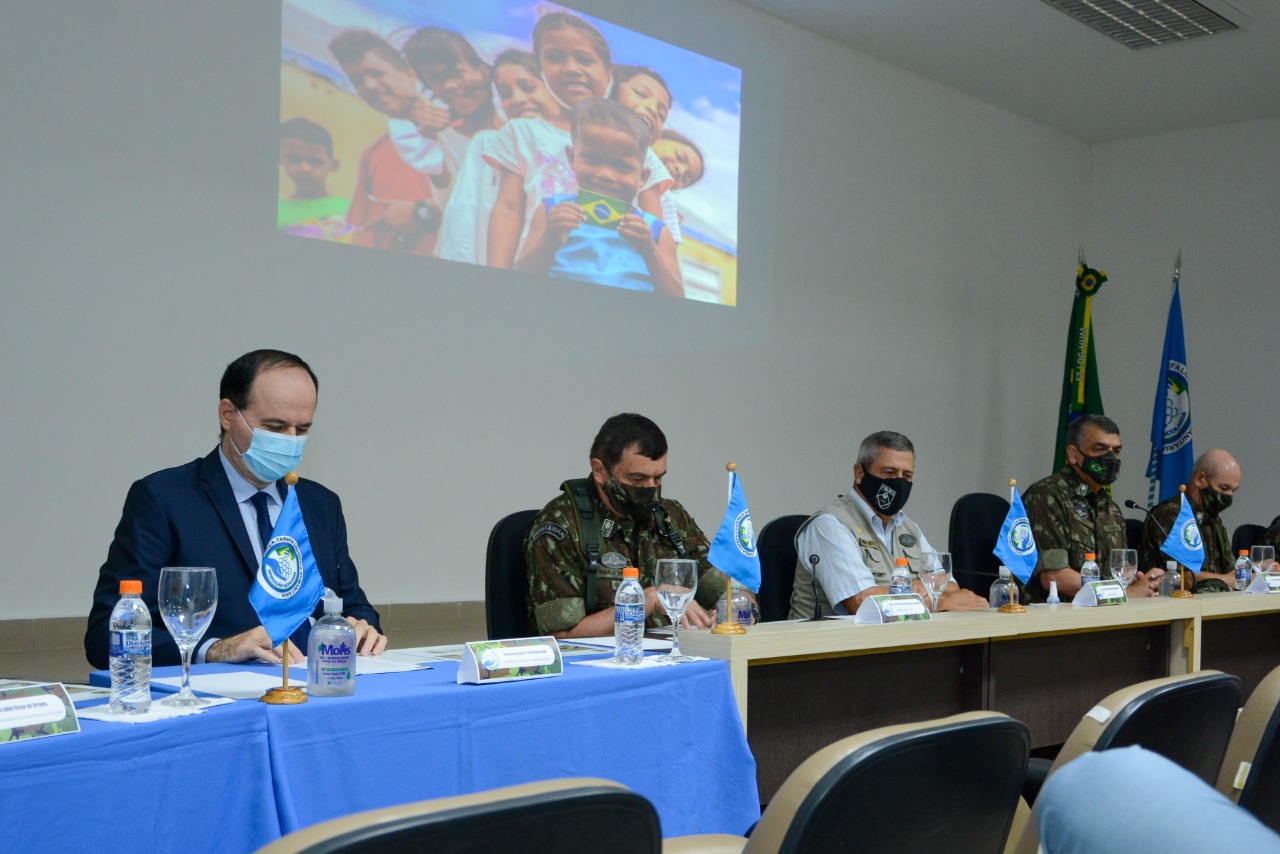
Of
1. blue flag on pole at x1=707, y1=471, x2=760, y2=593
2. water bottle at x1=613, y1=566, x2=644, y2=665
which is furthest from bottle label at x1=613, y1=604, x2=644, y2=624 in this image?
blue flag on pole at x1=707, y1=471, x2=760, y2=593

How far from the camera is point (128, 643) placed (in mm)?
1609

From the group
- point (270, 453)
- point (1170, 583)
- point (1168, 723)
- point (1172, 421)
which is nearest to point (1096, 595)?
point (1170, 583)

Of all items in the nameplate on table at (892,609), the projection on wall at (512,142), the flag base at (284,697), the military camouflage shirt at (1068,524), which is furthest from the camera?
the projection on wall at (512,142)

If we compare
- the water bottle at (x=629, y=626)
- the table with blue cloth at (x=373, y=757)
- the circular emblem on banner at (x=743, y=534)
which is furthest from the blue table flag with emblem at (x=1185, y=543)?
the water bottle at (x=629, y=626)

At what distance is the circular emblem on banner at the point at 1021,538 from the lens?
318 centimetres

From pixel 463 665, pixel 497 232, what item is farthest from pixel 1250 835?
pixel 497 232

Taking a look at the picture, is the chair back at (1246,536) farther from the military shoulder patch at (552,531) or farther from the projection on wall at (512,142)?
the military shoulder patch at (552,531)

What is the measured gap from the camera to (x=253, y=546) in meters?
2.36

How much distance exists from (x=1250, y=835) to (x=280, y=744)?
1.30m

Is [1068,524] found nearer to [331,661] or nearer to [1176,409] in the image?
[331,661]

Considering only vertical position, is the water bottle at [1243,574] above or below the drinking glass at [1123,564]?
below

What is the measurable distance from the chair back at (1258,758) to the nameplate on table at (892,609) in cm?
89

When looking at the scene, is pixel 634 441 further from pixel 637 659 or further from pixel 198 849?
pixel 198 849

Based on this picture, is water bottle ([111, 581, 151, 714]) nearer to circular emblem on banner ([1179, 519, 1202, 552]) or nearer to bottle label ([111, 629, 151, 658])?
bottle label ([111, 629, 151, 658])
